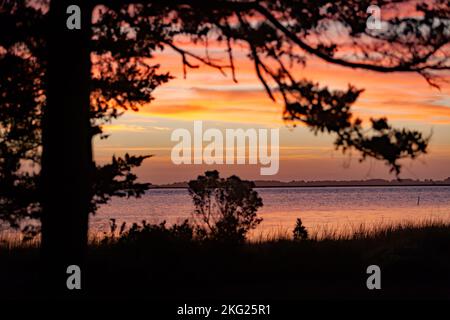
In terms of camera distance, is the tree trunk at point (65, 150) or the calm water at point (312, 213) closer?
the tree trunk at point (65, 150)

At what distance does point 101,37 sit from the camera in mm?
12617

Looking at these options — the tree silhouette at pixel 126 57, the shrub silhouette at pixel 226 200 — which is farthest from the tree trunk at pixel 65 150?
the shrub silhouette at pixel 226 200

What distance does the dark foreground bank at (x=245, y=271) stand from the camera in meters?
11.2

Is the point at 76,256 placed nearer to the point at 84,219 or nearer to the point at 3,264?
the point at 84,219

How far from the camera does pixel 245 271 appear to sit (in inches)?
497

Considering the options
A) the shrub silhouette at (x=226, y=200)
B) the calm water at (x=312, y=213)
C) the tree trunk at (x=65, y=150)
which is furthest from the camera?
the calm water at (x=312, y=213)

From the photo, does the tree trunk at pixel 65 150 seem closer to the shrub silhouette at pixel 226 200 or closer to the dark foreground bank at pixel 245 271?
the dark foreground bank at pixel 245 271

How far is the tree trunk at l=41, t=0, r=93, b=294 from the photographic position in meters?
9.24

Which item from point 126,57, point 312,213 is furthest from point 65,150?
point 312,213

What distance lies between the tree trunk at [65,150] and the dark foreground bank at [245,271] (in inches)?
46.1

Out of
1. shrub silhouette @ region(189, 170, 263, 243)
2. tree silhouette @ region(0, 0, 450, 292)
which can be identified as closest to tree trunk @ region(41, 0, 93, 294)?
tree silhouette @ region(0, 0, 450, 292)

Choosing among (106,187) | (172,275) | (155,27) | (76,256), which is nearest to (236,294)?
(172,275)

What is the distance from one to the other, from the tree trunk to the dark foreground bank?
1171 mm

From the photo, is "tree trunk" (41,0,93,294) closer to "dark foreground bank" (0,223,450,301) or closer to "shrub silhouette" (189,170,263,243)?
"dark foreground bank" (0,223,450,301)
